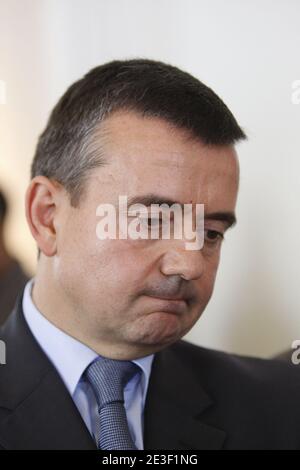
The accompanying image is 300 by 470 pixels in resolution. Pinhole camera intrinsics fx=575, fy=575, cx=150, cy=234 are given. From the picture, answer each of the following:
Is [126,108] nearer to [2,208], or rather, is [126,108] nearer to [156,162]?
[156,162]

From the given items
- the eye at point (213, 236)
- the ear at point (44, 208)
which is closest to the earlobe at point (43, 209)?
the ear at point (44, 208)

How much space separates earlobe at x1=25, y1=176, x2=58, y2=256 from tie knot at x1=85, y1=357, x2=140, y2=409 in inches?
6.6

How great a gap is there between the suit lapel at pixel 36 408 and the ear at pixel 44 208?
0.15m

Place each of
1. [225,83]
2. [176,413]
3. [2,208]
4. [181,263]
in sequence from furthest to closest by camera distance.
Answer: [2,208] → [225,83] → [176,413] → [181,263]

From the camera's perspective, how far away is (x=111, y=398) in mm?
761

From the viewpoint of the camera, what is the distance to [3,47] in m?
1.05

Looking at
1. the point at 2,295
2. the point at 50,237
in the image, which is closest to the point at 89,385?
the point at 50,237

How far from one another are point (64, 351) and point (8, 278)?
291mm

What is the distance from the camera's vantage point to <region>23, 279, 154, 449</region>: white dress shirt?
0.78 meters

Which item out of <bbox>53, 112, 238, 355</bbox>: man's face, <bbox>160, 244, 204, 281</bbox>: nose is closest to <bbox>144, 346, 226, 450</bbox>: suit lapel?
<bbox>53, 112, 238, 355</bbox>: man's face

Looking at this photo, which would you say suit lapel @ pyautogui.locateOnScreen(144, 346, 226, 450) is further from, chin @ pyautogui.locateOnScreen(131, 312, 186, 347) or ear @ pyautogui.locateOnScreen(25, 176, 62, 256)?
ear @ pyautogui.locateOnScreen(25, 176, 62, 256)

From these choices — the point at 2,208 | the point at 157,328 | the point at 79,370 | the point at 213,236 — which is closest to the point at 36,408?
the point at 79,370

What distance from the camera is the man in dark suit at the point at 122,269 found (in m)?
0.72

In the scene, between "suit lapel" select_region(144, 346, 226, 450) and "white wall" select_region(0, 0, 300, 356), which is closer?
"suit lapel" select_region(144, 346, 226, 450)
